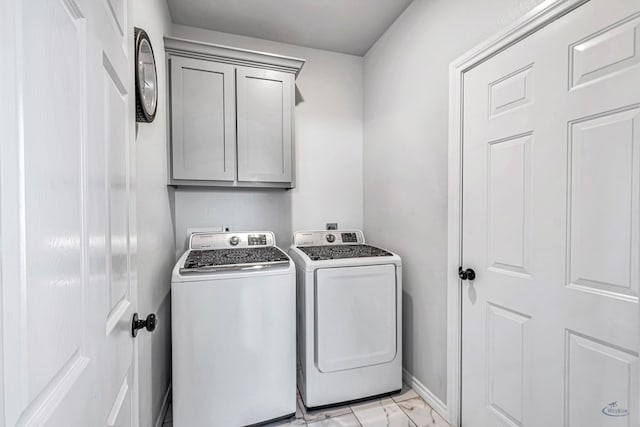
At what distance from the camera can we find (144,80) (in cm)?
134

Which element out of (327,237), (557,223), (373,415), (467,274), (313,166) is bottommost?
(373,415)

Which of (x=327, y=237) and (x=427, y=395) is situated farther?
(x=327, y=237)

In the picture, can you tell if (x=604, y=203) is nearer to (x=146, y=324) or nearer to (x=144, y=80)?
(x=146, y=324)

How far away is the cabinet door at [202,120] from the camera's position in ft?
6.56

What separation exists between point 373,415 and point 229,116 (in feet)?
7.40

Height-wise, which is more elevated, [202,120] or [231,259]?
[202,120]

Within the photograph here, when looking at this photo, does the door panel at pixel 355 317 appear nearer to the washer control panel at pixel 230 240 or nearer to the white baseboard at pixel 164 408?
the washer control panel at pixel 230 240

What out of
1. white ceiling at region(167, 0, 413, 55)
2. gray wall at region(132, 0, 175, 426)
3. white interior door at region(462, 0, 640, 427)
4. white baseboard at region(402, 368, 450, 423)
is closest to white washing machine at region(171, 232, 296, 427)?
gray wall at region(132, 0, 175, 426)

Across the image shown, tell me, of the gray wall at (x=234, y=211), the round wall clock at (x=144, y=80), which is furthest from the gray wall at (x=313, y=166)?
the round wall clock at (x=144, y=80)

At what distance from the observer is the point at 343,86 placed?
8.93 ft

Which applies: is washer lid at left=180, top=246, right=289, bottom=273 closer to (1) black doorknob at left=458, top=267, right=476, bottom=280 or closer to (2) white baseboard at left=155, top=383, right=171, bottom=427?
(2) white baseboard at left=155, top=383, right=171, bottom=427

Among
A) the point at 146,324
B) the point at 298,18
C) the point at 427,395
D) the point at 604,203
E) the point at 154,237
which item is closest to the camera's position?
the point at 146,324

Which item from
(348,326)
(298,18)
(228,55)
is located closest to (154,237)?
(348,326)

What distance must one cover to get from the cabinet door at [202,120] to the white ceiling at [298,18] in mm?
428
